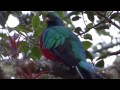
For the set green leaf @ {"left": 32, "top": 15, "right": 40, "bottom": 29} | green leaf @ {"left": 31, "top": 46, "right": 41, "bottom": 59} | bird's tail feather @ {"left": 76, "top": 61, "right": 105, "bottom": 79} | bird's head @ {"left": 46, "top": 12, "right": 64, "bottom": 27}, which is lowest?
bird's tail feather @ {"left": 76, "top": 61, "right": 105, "bottom": 79}

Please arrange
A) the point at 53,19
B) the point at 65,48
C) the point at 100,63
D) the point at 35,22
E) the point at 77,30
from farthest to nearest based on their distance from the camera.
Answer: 1. the point at 53,19
2. the point at 77,30
3. the point at 35,22
4. the point at 100,63
5. the point at 65,48

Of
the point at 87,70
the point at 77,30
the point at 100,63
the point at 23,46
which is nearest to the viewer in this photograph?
the point at 87,70

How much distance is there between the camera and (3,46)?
3.98m

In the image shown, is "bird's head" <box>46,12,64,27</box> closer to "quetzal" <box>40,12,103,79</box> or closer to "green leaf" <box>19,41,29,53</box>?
"quetzal" <box>40,12,103,79</box>

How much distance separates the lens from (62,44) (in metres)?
3.74

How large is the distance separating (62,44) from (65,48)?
0.12 m

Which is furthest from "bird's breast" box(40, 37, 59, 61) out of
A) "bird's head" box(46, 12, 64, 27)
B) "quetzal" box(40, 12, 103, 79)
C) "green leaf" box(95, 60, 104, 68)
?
"bird's head" box(46, 12, 64, 27)


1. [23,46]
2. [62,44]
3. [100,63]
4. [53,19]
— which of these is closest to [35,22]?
[23,46]

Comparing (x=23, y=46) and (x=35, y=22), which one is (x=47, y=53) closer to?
(x=23, y=46)

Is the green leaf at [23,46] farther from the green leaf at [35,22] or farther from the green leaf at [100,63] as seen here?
the green leaf at [100,63]

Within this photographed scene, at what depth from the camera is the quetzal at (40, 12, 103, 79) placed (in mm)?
3197

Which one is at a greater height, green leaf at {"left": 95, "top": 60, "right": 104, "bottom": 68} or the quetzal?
the quetzal
